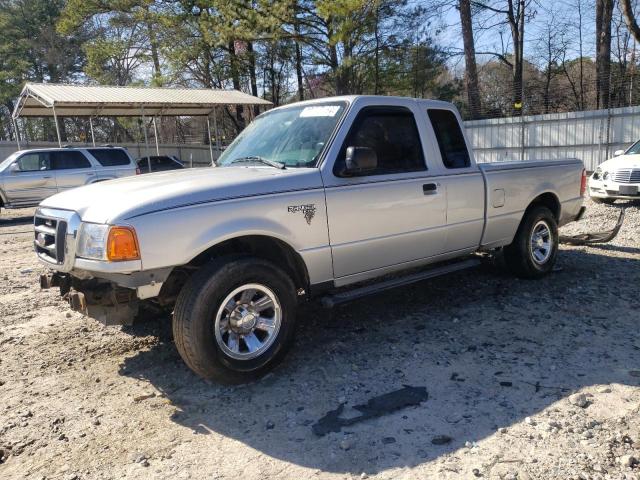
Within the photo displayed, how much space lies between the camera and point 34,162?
1470 cm

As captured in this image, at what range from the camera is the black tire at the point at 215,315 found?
350 cm

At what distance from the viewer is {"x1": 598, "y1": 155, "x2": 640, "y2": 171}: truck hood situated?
10.6 m

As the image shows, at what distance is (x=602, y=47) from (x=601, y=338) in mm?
22039

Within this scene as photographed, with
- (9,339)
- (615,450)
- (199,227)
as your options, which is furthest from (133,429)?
(615,450)

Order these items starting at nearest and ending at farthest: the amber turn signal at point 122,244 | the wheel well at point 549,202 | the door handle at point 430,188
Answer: the amber turn signal at point 122,244
the door handle at point 430,188
the wheel well at point 549,202

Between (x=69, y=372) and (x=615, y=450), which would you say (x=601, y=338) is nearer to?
(x=615, y=450)

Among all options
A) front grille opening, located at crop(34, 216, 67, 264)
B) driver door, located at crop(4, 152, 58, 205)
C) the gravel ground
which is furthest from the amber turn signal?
driver door, located at crop(4, 152, 58, 205)

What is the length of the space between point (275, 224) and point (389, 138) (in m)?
1.53

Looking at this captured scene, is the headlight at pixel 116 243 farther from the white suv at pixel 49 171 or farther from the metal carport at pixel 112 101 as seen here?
the metal carport at pixel 112 101

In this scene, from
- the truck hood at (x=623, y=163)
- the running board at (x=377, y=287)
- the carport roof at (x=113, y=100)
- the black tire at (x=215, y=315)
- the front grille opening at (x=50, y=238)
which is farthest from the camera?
the carport roof at (x=113, y=100)

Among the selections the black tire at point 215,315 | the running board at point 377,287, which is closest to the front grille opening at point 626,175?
the running board at point 377,287

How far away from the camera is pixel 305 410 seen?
3.44 metres

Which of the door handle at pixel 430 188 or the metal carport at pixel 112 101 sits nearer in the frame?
the door handle at pixel 430 188

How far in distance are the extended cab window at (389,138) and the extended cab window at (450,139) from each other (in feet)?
1.08
